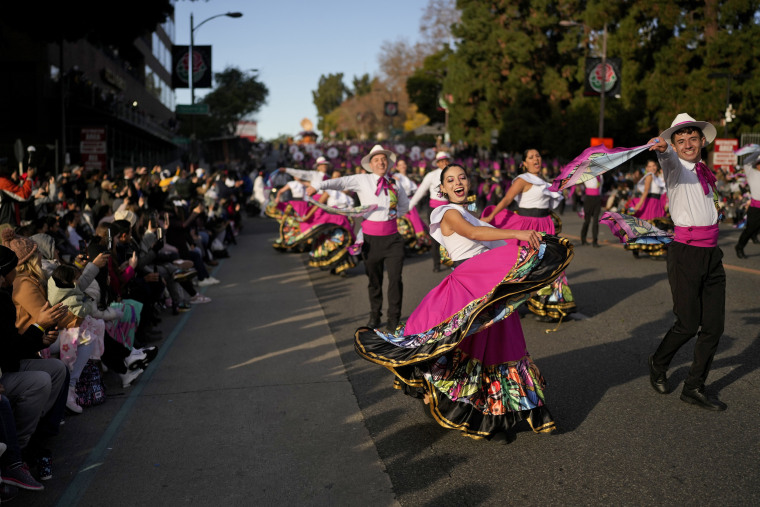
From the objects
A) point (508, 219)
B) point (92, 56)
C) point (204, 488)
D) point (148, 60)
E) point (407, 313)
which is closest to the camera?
point (204, 488)

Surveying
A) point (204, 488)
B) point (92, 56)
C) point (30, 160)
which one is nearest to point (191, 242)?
point (30, 160)

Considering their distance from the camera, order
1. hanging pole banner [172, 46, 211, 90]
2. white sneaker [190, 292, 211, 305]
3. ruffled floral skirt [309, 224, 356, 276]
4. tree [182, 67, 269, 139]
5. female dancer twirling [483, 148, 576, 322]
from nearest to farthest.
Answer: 1. female dancer twirling [483, 148, 576, 322]
2. white sneaker [190, 292, 211, 305]
3. ruffled floral skirt [309, 224, 356, 276]
4. hanging pole banner [172, 46, 211, 90]
5. tree [182, 67, 269, 139]

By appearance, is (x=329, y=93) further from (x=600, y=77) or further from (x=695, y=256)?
(x=695, y=256)

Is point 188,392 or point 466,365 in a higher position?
point 466,365

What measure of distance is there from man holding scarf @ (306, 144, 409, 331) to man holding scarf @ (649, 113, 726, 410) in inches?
140

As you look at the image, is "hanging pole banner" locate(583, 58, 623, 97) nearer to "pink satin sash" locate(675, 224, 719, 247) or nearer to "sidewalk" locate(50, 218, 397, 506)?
"sidewalk" locate(50, 218, 397, 506)

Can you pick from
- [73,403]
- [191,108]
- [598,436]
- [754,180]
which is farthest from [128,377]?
[191,108]

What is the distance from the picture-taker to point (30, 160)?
12.7m

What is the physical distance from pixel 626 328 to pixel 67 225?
7994 mm

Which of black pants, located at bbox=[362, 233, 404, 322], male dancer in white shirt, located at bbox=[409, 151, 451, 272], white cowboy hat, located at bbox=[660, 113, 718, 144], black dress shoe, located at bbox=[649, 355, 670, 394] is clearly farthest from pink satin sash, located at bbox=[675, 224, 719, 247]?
male dancer in white shirt, located at bbox=[409, 151, 451, 272]

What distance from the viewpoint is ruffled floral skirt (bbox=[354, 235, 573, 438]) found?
4.93m

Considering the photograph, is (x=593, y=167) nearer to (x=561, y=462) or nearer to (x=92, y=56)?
(x=561, y=462)

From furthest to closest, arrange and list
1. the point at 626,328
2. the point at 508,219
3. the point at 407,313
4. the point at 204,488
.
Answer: the point at 407,313 → the point at 508,219 → the point at 626,328 → the point at 204,488

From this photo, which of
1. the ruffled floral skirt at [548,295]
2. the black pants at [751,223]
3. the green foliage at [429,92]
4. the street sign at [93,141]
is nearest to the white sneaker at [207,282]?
the ruffled floral skirt at [548,295]
